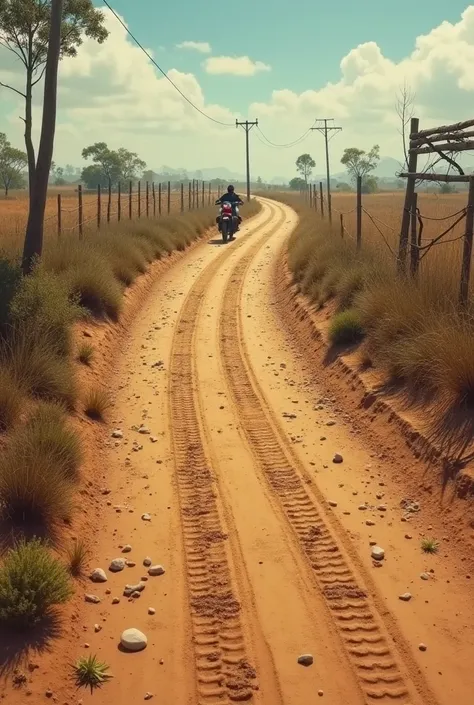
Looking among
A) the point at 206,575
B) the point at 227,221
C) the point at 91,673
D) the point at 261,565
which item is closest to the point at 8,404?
the point at 206,575

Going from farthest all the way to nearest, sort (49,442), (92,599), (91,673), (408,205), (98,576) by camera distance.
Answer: (408,205) → (49,442) → (98,576) → (92,599) → (91,673)

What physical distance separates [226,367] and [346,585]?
5.47m

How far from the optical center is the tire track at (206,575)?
3.94 metres

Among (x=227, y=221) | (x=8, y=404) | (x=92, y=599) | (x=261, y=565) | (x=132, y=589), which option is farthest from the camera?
(x=227, y=221)

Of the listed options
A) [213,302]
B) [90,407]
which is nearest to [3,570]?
[90,407]

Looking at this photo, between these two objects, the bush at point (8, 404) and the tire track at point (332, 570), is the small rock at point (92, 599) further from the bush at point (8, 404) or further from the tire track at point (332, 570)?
the bush at point (8, 404)

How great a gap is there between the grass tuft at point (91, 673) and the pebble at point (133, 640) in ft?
0.69

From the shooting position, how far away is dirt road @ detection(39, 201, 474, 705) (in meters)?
3.97

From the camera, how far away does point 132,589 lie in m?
4.81

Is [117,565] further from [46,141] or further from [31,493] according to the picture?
[46,141]

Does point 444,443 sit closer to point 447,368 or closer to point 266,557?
point 447,368

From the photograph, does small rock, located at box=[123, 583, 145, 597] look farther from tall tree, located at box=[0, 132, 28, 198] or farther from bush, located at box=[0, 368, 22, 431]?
tall tree, located at box=[0, 132, 28, 198]

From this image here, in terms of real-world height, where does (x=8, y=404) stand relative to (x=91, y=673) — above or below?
above

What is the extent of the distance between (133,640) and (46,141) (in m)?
8.83
